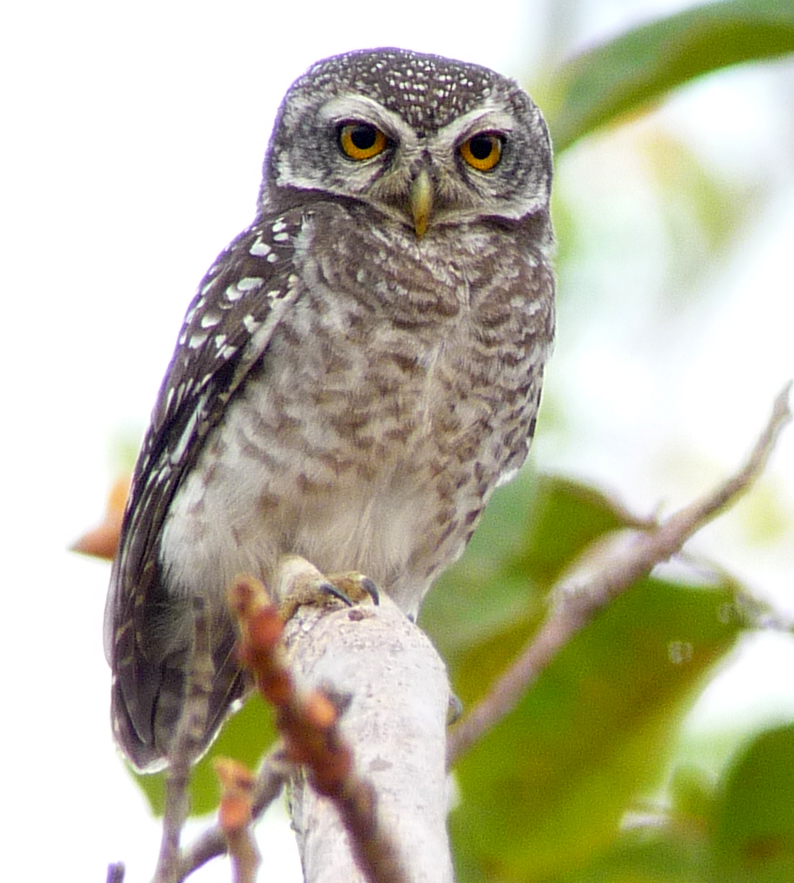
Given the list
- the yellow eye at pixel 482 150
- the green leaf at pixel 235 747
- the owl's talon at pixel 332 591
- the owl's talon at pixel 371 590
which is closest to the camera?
the owl's talon at pixel 332 591

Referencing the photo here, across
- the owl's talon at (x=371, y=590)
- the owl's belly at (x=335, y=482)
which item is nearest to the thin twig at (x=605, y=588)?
the owl's talon at (x=371, y=590)

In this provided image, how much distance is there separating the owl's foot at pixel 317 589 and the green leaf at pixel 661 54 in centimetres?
113

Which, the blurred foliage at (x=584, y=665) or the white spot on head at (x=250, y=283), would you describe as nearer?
the blurred foliage at (x=584, y=665)

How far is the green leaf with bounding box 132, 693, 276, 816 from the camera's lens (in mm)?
3291

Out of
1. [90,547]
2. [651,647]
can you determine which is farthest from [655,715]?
[90,547]

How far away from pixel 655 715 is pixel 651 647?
0.17 metres

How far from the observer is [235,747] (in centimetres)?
333

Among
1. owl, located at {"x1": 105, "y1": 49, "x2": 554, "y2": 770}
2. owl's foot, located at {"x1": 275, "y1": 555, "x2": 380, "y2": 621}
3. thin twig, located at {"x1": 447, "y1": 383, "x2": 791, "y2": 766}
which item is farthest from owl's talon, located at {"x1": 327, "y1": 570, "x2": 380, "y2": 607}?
owl, located at {"x1": 105, "y1": 49, "x2": 554, "y2": 770}

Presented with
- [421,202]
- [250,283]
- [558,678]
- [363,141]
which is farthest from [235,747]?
[363,141]

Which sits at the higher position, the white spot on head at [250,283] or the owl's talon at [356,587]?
the white spot on head at [250,283]

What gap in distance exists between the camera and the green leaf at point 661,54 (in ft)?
9.92

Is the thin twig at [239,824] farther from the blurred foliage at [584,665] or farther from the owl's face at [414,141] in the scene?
the owl's face at [414,141]

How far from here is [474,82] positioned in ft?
13.0

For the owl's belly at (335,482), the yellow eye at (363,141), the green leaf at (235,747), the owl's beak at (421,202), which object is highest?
the yellow eye at (363,141)
